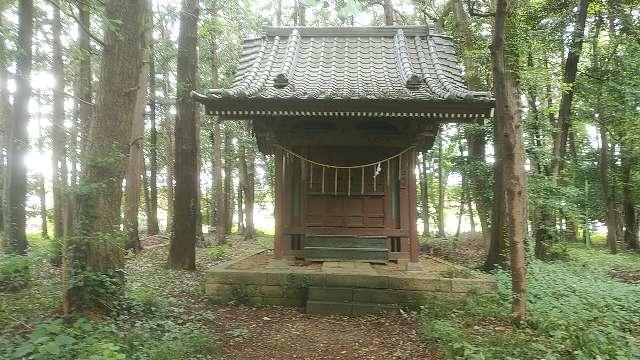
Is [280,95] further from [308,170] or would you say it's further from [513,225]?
[513,225]

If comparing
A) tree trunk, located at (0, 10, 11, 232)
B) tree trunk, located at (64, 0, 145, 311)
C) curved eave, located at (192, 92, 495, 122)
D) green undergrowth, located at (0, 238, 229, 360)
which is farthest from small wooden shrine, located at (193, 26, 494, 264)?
tree trunk, located at (0, 10, 11, 232)

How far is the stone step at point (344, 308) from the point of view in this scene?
7188 millimetres

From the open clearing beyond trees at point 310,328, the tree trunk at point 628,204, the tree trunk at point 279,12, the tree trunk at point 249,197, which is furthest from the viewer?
the tree trunk at point 249,197

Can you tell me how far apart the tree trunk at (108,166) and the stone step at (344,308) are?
3.07 metres

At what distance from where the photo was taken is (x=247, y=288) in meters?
7.56

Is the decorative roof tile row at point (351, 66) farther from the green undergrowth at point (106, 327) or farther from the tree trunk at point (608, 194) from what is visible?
the tree trunk at point (608, 194)

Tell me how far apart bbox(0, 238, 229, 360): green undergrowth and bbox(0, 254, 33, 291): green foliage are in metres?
0.02

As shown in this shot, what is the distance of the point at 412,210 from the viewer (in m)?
8.87

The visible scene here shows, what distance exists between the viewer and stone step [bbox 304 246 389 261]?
28.6 ft

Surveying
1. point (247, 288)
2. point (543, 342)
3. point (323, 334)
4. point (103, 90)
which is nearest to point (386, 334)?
point (323, 334)

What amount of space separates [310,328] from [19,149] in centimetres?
619

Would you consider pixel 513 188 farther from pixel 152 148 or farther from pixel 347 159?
pixel 152 148

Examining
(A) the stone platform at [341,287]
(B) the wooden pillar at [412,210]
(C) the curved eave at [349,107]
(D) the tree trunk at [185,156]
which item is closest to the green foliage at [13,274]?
(A) the stone platform at [341,287]

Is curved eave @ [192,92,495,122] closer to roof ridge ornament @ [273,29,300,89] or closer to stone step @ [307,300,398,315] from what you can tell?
roof ridge ornament @ [273,29,300,89]
